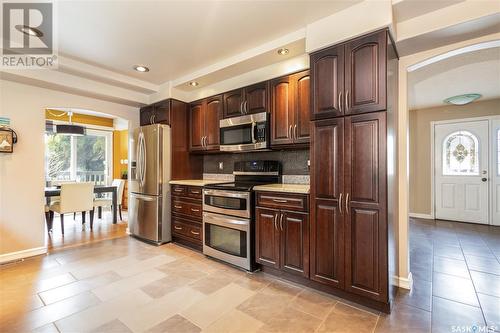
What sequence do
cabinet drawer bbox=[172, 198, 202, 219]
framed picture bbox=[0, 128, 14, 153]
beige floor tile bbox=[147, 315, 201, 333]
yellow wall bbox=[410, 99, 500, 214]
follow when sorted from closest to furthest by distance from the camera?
beige floor tile bbox=[147, 315, 201, 333] < framed picture bbox=[0, 128, 14, 153] < cabinet drawer bbox=[172, 198, 202, 219] < yellow wall bbox=[410, 99, 500, 214]

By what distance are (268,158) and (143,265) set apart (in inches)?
83.9

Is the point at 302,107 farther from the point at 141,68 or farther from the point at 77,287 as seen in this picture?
the point at 77,287

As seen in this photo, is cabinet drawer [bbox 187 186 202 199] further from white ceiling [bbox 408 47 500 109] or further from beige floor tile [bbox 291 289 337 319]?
white ceiling [bbox 408 47 500 109]

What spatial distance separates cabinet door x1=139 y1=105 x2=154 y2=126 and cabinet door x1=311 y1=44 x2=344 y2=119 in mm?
3077

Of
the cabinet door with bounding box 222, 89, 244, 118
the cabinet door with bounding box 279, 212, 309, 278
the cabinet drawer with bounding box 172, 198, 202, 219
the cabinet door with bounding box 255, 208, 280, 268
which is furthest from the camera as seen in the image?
the cabinet drawer with bounding box 172, 198, 202, 219

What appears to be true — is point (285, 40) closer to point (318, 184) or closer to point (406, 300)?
point (318, 184)

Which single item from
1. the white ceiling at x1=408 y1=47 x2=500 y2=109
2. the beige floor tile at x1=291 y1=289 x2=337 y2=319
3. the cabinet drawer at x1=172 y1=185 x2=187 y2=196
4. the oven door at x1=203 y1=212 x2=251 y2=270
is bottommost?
the beige floor tile at x1=291 y1=289 x2=337 y2=319

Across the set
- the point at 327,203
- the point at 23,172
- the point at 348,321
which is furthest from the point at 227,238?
the point at 23,172

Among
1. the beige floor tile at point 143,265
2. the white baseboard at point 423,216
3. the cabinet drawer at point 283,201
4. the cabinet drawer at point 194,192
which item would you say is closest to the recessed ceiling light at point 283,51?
the cabinet drawer at point 283,201

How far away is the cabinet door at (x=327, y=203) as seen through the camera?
212 cm

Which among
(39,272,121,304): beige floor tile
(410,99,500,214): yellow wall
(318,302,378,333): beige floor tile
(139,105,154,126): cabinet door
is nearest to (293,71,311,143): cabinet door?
(318,302,378,333): beige floor tile

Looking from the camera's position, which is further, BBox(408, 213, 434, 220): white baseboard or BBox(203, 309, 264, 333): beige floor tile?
BBox(408, 213, 434, 220): white baseboard

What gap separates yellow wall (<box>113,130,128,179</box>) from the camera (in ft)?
23.1

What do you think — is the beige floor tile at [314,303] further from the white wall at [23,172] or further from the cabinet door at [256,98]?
→ the white wall at [23,172]
